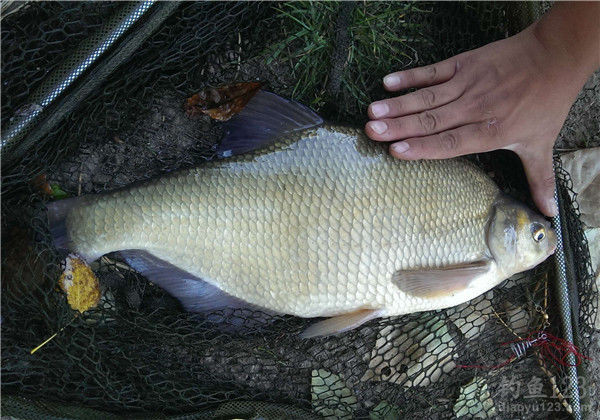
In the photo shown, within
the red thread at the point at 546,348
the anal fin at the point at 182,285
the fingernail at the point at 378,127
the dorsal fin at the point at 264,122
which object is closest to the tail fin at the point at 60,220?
the anal fin at the point at 182,285

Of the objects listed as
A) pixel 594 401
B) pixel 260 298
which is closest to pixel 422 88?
pixel 260 298

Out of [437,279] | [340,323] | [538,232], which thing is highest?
[538,232]

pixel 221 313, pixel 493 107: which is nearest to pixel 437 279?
pixel 493 107

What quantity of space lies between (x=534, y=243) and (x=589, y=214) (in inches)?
17.8

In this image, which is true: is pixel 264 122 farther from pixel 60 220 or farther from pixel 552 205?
pixel 552 205

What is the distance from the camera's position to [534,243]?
1.66 m

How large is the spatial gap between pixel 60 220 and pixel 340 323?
85 cm

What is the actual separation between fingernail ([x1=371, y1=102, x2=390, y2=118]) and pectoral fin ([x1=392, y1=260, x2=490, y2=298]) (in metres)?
0.47

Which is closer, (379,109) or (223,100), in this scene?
(379,109)

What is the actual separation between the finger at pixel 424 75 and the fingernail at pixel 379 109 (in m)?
0.10

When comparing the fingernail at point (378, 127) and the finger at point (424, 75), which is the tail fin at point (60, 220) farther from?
the finger at point (424, 75)

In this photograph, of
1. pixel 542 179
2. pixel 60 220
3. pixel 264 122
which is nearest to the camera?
pixel 60 220

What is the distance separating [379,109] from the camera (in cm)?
157

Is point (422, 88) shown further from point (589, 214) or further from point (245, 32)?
point (589, 214)
